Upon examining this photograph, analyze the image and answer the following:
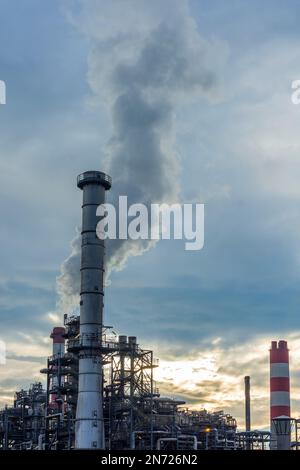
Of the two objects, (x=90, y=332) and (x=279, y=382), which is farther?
(x=279, y=382)

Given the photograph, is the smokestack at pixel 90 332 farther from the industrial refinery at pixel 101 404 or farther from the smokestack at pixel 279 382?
the smokestack at pixel 279 382

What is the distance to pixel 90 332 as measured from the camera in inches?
2697

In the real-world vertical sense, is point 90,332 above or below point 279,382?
above

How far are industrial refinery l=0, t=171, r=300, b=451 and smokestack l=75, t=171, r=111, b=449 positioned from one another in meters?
0.09

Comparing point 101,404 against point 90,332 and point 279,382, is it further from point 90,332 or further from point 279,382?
point 279,382

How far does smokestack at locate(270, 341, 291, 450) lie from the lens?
260 feet

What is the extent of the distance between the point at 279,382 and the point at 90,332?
74.5ft

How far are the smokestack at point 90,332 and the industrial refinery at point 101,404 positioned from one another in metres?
0.09

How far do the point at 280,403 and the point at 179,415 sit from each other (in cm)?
1110

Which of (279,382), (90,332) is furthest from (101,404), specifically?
(279,382)

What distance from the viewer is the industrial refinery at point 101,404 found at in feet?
224

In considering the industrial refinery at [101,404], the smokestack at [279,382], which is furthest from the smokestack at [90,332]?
the smokestack at [279,382]

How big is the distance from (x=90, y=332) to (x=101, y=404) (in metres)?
6.59
